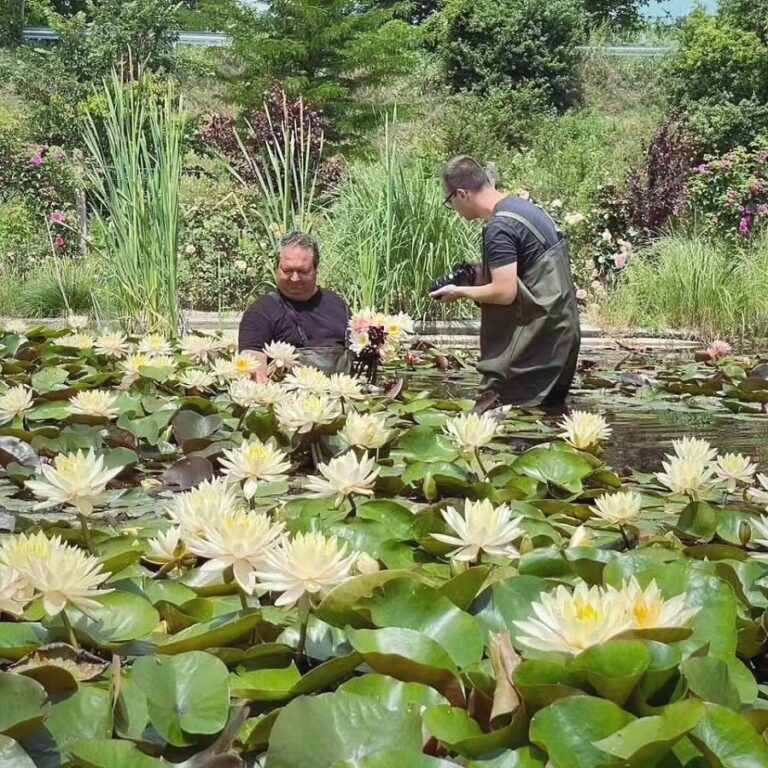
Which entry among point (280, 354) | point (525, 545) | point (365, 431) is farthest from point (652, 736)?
point (280, 354)

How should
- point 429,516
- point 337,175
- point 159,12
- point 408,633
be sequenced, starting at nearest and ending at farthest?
point 408,633
point 429,516
point 337,175
point 159,12

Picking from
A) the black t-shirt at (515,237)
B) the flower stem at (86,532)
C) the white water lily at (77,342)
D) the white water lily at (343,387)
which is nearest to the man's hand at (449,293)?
the black t-shirt at (515,237)

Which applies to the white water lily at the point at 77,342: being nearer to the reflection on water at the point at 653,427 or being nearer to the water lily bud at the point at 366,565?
the reflection on water at the point at 653,427

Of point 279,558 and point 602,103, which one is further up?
→ point 602,103

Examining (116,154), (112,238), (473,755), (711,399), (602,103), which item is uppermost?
(602,103)

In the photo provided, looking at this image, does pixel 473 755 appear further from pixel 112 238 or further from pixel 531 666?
pixel 112 238

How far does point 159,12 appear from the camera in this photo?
21.6 metres

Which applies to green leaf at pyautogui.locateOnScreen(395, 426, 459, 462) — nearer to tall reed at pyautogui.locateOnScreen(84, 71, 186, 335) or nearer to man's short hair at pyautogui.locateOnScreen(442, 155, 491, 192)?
man's short hair at pyautogui.locateOnScreen(442, 155, 491, 192)

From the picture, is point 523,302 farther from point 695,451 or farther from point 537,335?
point 695,451

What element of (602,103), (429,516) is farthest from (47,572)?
(602,103)

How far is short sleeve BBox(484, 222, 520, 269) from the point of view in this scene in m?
4.28

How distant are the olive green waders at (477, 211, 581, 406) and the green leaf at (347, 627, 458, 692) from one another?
138 inches

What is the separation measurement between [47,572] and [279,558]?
0.79ft

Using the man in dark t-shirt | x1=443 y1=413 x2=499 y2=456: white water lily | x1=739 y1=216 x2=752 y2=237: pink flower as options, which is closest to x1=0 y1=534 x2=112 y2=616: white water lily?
x1=443 y1=413 x2=499 y2=456: white water lily
